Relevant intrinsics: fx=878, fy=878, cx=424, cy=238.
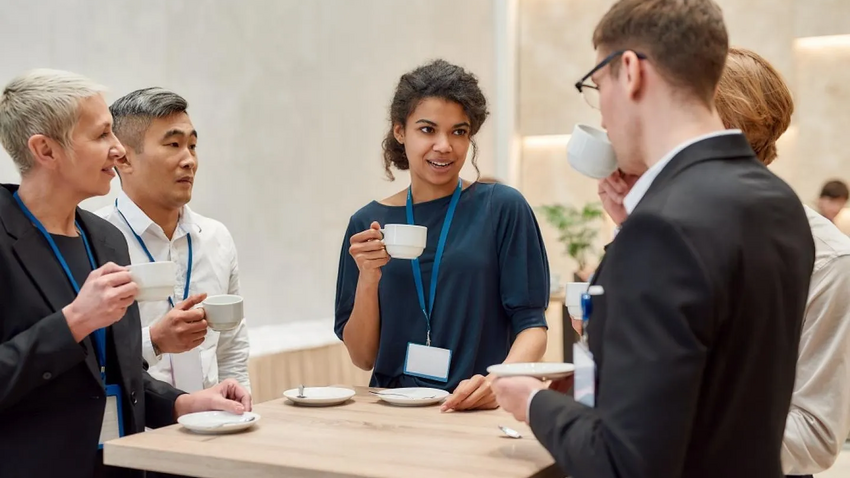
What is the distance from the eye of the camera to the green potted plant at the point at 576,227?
7.22 meters

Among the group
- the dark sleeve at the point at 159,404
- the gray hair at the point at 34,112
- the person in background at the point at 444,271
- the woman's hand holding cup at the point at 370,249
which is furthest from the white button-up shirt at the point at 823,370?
the gray hair at the point at 34,112

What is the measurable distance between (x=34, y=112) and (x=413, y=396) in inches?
43.7

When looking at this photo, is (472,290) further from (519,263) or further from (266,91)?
(266,91)

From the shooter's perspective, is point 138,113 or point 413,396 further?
point 138,113

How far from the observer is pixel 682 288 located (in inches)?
44.7

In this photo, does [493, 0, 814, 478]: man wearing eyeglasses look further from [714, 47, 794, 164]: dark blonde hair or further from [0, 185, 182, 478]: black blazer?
[0, 185, 182, 478]: black blazer

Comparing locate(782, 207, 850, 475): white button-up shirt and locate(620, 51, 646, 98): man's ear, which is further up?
locate(620, 51, 646, 98): man's ear

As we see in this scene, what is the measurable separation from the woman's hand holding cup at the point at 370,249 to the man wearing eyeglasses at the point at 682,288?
1.00m

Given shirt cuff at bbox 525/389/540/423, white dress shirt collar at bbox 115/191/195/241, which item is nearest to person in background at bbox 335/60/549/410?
white dress shirt collar at bbox 115/191/195/241

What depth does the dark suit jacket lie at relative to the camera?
1135mm

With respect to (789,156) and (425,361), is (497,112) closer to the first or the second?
(789,156)

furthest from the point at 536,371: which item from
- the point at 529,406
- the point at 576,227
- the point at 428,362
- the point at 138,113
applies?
the point at 576,227

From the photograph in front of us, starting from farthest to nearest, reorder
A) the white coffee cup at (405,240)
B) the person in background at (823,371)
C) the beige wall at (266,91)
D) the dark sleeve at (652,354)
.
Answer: the beige wall at (266,91) < the white coffee cup at (405,240) < the person in background at (823,371) < the dark sleeve at (652,354)

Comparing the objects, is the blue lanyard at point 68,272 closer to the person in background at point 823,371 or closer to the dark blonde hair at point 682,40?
the dark blonde hair at point 682,40
